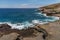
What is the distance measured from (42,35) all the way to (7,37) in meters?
3.63

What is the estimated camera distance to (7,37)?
12.4 m

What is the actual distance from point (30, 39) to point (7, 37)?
2.41 meters

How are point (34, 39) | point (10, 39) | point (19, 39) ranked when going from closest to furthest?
point (10, 39)
point (19, 39)
point (34, 39)

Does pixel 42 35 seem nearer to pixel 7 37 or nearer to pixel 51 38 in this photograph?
pixel 51 38

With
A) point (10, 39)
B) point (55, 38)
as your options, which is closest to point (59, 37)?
point (55, 38)

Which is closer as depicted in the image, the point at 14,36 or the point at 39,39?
the point at 14,36

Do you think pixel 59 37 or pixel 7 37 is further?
pixel 59 37

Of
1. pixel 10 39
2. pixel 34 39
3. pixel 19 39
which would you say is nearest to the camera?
pixel 10 39

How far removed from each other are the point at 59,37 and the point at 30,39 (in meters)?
2.58

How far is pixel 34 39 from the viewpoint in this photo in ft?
44.9

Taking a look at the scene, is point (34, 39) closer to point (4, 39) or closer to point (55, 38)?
point (55, 38)

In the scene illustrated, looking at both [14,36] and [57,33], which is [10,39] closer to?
[14,36]

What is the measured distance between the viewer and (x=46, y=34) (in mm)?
14180

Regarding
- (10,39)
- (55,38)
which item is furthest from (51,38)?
(10,39)
